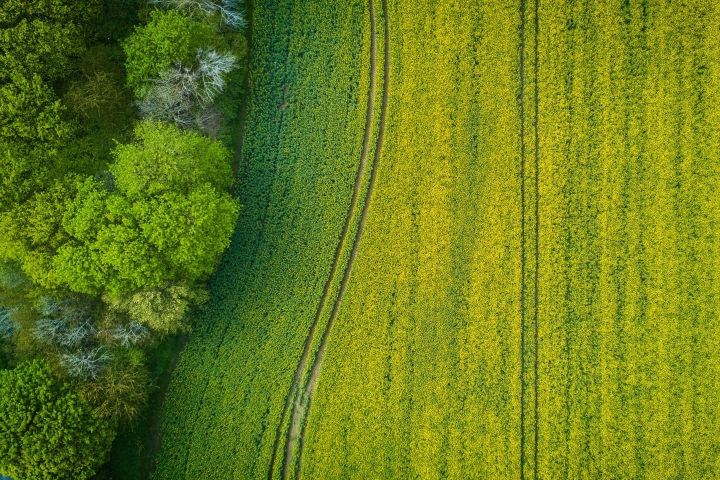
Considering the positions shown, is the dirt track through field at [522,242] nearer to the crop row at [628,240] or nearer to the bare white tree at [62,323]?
the crop row at [628,240]

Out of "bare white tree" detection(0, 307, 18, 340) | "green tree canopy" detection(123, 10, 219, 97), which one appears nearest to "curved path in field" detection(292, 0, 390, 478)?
"green tree canopy" detection(123, 10, 219, 97)

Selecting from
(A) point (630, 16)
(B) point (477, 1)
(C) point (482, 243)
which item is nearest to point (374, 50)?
(B) point (477, 1)

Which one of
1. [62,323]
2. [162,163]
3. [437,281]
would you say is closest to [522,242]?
[437,281]

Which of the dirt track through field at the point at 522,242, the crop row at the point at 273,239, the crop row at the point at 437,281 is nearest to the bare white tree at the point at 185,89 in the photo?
the crop row at the point at 273,239

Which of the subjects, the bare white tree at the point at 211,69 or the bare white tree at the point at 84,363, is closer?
the bare white tree at the point at 84,363

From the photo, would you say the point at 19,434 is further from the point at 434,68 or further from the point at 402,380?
the point at 434,68

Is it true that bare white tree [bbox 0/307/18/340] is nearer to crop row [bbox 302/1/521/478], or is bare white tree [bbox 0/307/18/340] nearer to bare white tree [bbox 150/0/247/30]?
crop row [bbox 302/1/521/478]
